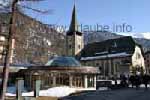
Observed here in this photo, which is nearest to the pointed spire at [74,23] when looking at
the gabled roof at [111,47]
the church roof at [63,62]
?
the gabled roof at [111,47]

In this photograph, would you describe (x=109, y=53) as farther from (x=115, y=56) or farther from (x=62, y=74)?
(x=62, y=74)

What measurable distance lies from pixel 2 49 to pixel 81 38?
77.1 m

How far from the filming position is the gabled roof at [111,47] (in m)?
79.6

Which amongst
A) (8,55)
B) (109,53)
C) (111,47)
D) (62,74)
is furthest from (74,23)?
(8,55)

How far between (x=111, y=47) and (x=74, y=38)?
12.6 meters

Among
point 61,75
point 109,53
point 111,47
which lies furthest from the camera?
point 111,47

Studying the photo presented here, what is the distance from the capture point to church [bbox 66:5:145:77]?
3063 inches

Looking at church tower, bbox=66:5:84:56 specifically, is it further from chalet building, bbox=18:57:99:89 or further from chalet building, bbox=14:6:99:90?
chalet building, bbox=18:57:99:89

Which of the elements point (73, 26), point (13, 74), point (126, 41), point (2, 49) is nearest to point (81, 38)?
point (73, 26)

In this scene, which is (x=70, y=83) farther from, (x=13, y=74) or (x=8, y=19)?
(x=8, y=19)

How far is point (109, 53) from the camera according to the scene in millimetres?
83438

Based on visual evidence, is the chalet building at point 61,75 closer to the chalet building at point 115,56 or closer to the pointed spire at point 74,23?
the chalet building at point 115,56

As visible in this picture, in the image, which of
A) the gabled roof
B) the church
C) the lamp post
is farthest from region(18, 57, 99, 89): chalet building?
the gabled roof

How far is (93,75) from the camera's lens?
144 ft
